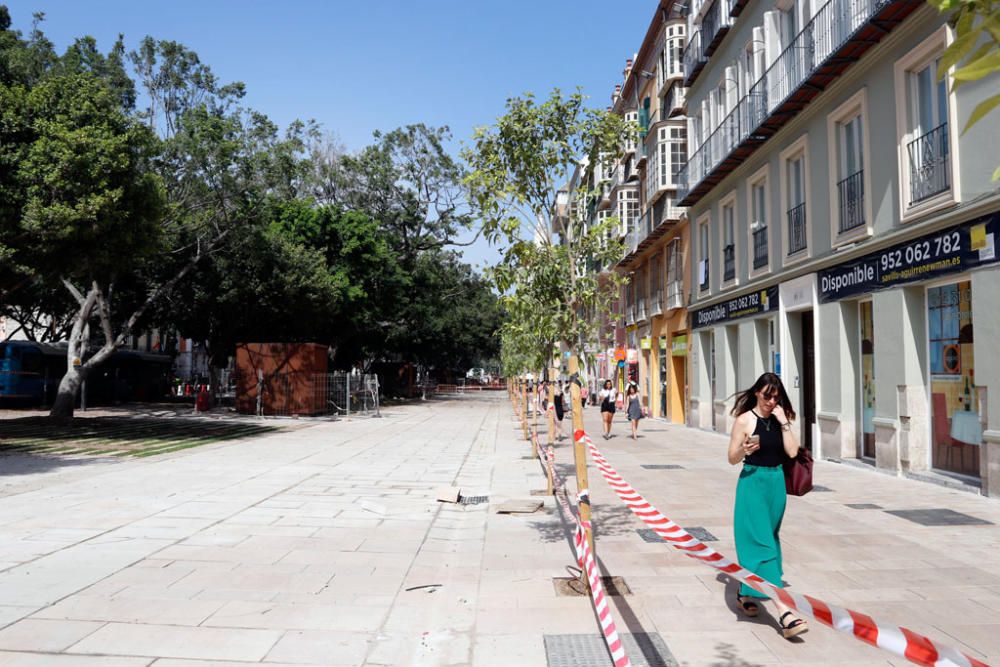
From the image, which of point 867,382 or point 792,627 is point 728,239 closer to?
point 867,382

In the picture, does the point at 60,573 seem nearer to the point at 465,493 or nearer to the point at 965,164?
the point at 465,493

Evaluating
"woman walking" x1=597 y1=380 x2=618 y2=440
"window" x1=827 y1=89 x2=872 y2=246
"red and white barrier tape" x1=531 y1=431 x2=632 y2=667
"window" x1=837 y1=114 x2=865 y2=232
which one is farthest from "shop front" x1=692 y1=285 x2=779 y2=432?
"red and white barrier tape" x1=531 y1=431 x2=632 y2=667

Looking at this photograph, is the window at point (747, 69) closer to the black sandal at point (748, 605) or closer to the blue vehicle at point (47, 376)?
the black sandal at point (748, 605)

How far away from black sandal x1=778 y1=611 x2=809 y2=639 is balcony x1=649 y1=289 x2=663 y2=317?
81.3ft

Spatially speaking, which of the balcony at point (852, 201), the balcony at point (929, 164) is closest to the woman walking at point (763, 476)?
the balcony at point (929, 164)

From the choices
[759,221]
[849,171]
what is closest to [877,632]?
[849,171]

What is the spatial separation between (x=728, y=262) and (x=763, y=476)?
16912mm

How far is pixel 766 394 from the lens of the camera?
5043 mm

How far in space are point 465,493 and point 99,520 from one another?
4.72 metres

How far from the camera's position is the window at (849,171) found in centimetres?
1344

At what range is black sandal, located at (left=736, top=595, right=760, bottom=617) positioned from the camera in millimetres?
5109

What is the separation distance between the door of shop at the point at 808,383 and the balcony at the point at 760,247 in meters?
2.06

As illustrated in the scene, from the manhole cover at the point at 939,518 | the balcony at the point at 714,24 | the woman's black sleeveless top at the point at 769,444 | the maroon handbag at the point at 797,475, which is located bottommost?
the manhole cover at the point at 939,518

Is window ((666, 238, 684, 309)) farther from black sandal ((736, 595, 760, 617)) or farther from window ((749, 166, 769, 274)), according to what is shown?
black sandal ((736, 595, 760, 617))
